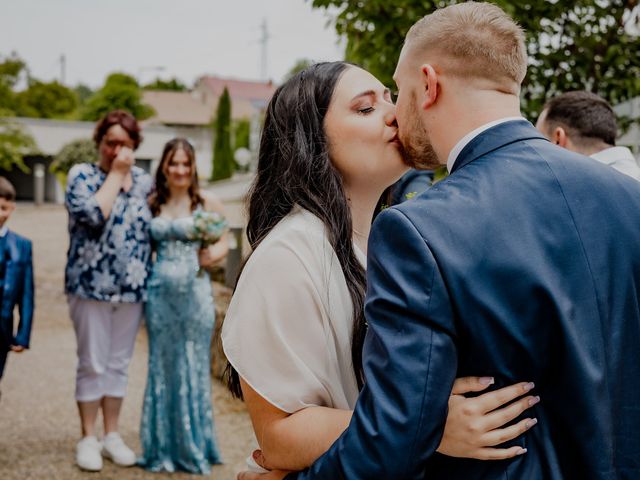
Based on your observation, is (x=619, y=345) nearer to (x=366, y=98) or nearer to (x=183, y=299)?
(x=366, y=98)

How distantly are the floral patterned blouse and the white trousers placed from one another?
0.37ft

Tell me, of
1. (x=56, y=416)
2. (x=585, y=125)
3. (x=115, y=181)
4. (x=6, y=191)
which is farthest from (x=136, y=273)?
(x=585, y=125)

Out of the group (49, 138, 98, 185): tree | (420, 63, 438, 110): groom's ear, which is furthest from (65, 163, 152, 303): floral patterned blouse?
(49, 138, 98, 185): tree

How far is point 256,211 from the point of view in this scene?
2.23 m

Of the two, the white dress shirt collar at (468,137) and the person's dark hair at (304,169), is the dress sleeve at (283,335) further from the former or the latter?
the white dress shirt collar at (468,137)

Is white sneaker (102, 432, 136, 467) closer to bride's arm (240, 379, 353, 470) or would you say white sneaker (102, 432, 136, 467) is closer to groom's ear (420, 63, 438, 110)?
bride's arm (240, 379, 353, 470)

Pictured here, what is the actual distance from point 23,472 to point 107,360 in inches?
39.1

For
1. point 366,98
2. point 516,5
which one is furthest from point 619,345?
point 516,5

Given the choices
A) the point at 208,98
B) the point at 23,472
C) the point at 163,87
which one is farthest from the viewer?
the point at 163,87

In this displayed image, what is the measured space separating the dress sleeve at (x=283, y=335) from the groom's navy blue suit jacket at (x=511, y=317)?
307 mm

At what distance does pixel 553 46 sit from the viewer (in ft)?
14.7

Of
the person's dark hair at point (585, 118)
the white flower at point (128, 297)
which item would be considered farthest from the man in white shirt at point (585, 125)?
the white flower at point (128, 297)

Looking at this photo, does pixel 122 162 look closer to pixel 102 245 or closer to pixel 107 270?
pixel 102 245

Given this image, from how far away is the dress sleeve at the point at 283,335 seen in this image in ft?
6.02
